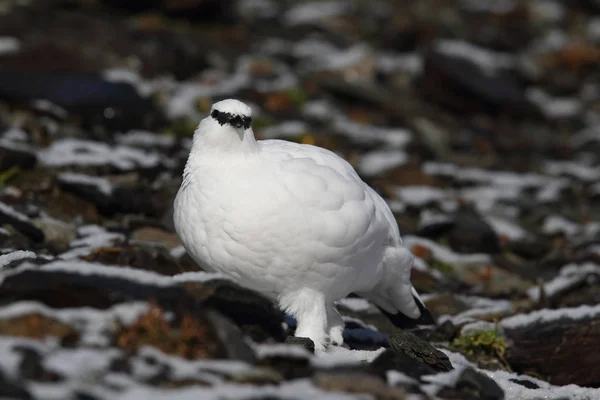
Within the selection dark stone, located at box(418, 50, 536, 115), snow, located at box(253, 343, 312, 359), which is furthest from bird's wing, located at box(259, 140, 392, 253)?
dark stone, located at box(418, 50, 536, 115)

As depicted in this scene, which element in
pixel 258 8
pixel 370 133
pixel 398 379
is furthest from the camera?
pixel 258 8

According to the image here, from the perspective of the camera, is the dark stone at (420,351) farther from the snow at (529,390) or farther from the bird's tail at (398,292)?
the bird's tail at (398,292)

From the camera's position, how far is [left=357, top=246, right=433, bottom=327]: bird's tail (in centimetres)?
528

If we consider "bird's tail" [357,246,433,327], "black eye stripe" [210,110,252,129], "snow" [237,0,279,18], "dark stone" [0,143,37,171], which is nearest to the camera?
"black eye stripe" [210,110,252,129]

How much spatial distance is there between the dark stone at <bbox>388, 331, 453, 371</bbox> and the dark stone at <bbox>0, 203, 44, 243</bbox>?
9.13ft

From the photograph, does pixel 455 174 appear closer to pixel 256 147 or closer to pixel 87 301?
pixel 256 147


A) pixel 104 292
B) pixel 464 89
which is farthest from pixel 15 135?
pixel 464 89

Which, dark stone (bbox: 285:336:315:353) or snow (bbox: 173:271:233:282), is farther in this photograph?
dark stone (bbox: 285:336:315:353)

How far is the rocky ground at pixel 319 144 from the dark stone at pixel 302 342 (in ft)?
0.05

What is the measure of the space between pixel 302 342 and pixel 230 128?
3.84 feet

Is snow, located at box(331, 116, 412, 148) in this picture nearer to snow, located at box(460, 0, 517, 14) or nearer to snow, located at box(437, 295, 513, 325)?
snow, located at box(437, 295, 513, 325)

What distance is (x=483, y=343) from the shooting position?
224 inches

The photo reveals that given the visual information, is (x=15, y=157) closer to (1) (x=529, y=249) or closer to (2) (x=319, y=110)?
(1) (x=529, y=249)

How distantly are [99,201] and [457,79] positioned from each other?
6979mm
